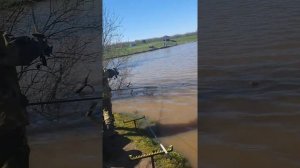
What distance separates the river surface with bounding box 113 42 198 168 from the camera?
3061mm

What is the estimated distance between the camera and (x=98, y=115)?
3.19 metres

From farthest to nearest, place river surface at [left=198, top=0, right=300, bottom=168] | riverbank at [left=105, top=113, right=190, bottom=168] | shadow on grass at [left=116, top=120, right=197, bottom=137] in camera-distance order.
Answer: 1. riverbank at [left=105, top=113, right=190, bottom=168]
2. shadow on grass at [left=116, top=120, right=197, bottom=137]
3. river surface at [left=198, top=0, right=300, bottom=168]

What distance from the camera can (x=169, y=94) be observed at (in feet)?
10.5

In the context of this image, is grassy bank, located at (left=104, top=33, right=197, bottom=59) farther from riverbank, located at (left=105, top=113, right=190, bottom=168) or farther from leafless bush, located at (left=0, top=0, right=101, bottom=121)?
riverbank, located at (left=105, top=113, right=190, bottom=168)

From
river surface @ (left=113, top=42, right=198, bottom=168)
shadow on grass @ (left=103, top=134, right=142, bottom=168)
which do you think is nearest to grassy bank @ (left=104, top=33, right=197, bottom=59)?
river surface @ (left=113, top=42, right=198, bottom=168)

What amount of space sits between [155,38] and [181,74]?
348mm

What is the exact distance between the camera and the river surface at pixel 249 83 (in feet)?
8.80

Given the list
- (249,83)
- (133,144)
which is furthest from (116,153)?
(249,83)

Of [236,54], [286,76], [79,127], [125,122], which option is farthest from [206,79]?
[79,127]

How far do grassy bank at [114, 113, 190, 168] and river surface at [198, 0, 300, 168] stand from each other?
31 centimetres

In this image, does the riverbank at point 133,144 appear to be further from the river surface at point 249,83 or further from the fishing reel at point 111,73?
the river surface at point 249,83

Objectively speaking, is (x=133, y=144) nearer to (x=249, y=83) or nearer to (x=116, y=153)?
(x=116, y=153)

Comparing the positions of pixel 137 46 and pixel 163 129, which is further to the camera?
pixel 137 46

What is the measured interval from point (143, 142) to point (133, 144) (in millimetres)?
67
